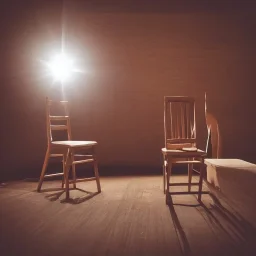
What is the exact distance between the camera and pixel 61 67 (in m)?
4.95

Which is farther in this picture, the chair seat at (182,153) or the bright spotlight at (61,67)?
the bright spotlight at (61,67)

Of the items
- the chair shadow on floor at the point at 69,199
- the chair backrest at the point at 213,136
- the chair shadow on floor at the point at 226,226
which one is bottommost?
the chair shadow on floor at the point at 226,226

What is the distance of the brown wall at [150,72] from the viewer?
4.92m

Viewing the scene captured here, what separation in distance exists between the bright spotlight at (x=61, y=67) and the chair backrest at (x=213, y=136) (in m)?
2.46

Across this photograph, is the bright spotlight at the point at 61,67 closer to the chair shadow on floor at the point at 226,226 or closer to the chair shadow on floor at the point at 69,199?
the chair shadow on floor at the point at 69,199

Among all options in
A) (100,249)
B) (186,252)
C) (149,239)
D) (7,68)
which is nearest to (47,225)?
(100,249)

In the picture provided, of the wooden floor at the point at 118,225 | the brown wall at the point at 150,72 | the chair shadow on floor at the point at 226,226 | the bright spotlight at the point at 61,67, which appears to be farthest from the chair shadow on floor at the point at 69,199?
the bright spotlight at the point at 61,67

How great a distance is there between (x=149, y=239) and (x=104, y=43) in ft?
11.7

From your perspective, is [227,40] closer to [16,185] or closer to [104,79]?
[104,79]

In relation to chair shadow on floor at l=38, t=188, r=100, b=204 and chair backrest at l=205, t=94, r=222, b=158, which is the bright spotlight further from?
chair backrest at l=205, t=94, r=222, b=158

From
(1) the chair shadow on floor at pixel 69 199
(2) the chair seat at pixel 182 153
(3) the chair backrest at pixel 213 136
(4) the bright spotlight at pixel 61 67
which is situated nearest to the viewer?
(2) the chair seat at pixel 182 153

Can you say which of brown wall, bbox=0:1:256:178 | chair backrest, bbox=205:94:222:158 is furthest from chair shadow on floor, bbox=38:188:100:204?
brown wall, bbox=0:1:256:178

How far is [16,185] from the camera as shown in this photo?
392 cm

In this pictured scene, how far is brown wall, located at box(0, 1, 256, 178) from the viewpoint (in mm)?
4922
